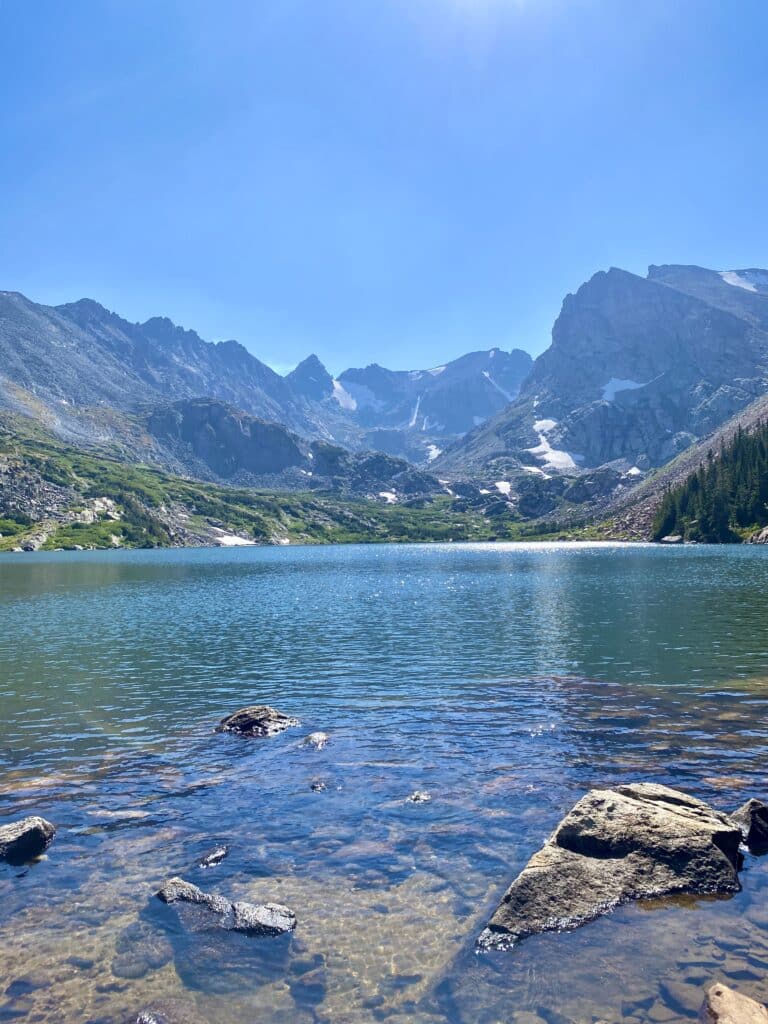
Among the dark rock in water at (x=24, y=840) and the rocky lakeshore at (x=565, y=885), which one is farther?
the dark rock in water at (x=24, y=840)

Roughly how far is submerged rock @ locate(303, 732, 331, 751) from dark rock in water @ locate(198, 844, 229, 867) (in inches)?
431

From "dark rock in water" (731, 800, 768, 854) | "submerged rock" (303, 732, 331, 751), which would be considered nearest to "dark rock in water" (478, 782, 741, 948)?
"dark rock in water" (731, 800, 768, 854)

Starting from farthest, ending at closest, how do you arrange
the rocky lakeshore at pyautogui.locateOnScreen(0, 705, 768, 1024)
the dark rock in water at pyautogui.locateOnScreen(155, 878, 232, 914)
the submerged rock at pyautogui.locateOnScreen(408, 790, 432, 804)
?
1. the submerged rock at pyautogui.locateOnScreen(408, 790, 432, 804)
2. the dark rock in water at pyautogui.locateOnScreen(155, 878, 232, 914)
3. the rocky lakeshore at pyautogui.locateOnScreen(0, 705, 768, 1024)

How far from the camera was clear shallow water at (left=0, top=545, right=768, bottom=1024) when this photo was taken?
47.2 feet

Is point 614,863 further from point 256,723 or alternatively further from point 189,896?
point 256,723

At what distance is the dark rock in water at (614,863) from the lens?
16672 millimetres

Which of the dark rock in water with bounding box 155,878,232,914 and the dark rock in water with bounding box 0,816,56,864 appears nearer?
the dark rock in water with bounding box 155,878,232,914

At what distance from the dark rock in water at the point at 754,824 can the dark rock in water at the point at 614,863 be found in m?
0.83

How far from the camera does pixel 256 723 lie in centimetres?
3459

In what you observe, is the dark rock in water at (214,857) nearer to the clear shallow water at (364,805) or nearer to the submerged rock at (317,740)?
the clear shallow water at (364,805)

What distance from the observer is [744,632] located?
200 ft

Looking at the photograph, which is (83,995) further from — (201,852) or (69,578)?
(69,578)

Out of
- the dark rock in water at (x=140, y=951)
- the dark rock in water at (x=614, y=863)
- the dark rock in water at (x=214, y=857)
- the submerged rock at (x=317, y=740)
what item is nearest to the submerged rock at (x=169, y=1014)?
the dark rock in water at (x=140, y=951)

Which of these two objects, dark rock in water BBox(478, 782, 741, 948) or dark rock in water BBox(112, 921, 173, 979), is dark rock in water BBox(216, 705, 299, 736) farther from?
dark rock in water BBox(478, 782, 741, 948)
